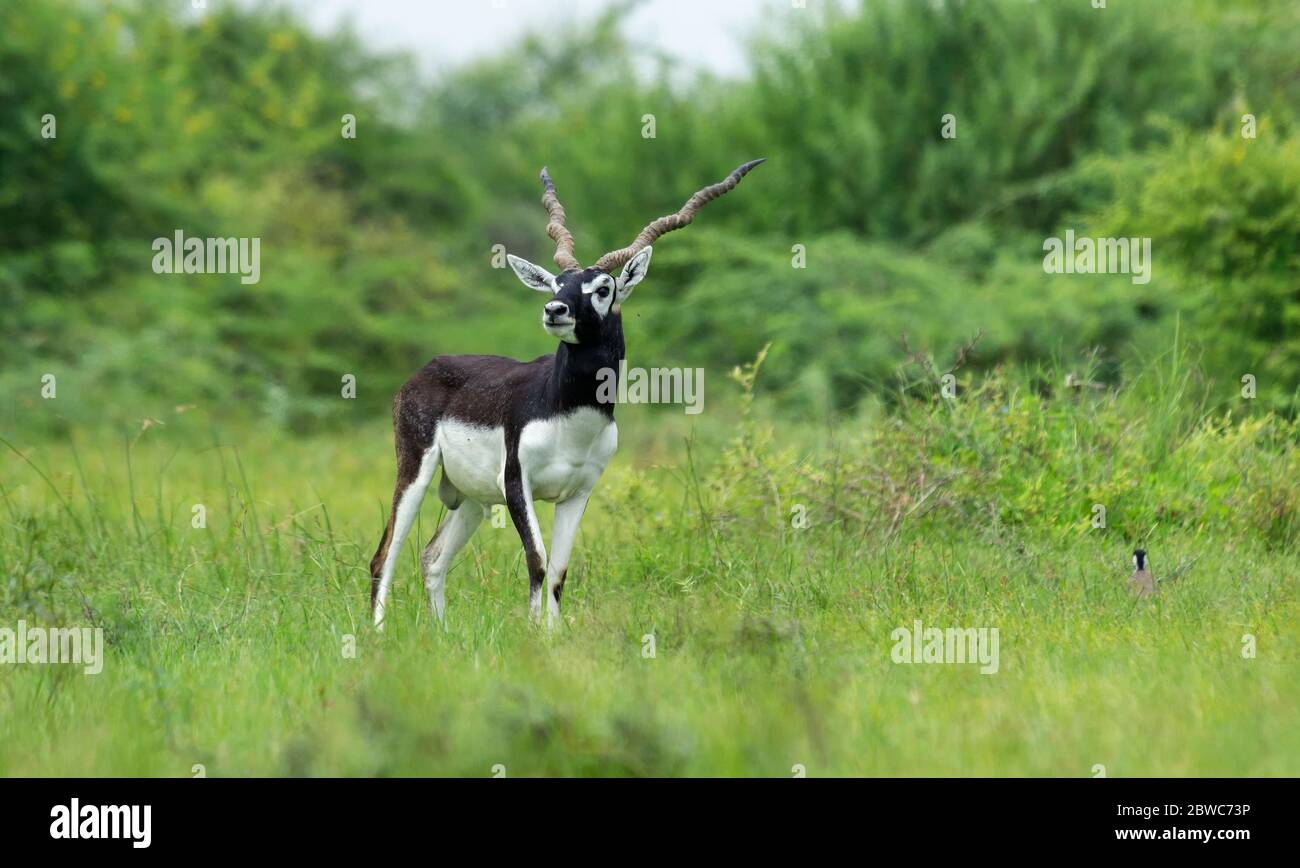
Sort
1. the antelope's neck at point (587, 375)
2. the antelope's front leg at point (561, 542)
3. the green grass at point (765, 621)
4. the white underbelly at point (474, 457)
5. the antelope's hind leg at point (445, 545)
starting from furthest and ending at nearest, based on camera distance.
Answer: the antelope's hind leg at point (445, 545), the white underbelly at point (474, 457), the antelope's front leg at point (561, 542), the antelope's neck at point (587, 375), the green grass at point (765, 621)

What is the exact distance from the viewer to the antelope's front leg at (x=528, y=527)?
708 cm

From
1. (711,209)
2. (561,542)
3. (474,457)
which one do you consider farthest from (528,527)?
(711,209)

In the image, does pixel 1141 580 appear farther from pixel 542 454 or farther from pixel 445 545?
pixel 445 545

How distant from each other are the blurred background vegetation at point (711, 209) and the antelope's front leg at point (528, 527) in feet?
23.1

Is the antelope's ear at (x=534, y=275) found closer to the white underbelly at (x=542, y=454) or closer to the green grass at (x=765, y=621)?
the white underbelly at (x=542, y=454)

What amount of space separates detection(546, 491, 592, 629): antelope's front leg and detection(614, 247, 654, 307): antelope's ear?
1.03 m

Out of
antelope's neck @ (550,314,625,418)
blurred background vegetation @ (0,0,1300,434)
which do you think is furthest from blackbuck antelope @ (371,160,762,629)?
blurred background vegetation @ (0,0,1300,434)

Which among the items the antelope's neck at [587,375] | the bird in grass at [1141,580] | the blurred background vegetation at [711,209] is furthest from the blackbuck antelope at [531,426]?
the blurred background vegetation at [711,209]

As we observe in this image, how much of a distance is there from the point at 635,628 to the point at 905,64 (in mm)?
13516

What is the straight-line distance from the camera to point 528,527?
7062mm

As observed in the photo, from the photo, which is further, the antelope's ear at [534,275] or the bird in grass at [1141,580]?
the bird in grass at [1141,580]

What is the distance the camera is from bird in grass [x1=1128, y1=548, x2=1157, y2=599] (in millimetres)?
7398

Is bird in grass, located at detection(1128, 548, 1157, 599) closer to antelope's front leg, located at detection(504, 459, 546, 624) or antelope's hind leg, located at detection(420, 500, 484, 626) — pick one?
antelope's front leg, located at detection(504, 459, 546, 624)
